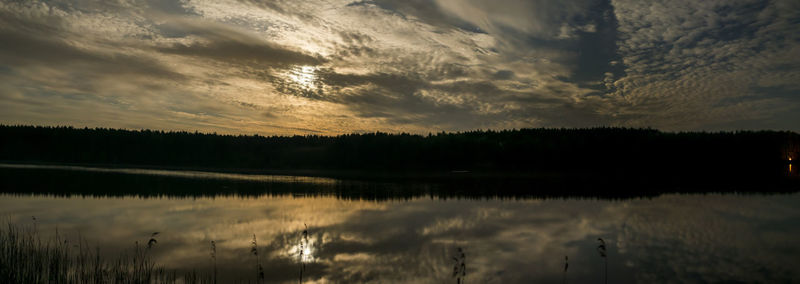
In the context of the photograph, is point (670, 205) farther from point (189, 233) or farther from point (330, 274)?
point (189, 233)

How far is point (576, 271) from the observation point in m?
15.5

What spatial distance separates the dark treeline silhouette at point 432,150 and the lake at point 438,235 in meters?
85.2

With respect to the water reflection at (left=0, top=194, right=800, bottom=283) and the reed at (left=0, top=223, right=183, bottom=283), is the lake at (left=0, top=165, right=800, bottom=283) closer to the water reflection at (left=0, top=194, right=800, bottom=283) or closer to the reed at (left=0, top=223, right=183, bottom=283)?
the water reflection at (left=0, top=194, right=800, bottom=283)

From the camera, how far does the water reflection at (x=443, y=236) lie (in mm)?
15266

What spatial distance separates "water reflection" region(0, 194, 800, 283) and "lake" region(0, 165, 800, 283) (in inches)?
3.2

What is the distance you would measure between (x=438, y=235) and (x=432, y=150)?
110 metres

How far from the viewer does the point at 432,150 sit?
132375 mm

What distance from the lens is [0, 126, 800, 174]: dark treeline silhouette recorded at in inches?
5113

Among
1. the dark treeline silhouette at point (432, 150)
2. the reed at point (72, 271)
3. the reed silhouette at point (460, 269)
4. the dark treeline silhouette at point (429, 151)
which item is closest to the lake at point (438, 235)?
the reed silhouette at point (460, 269)

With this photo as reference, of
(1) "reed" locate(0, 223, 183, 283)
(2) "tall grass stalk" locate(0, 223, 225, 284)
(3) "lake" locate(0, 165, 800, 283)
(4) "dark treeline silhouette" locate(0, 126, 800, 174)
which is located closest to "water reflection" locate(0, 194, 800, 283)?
(3) "lake" locate(0, 165, 800, 283)

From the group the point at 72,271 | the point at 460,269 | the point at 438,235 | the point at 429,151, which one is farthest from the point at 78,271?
the point at 429,151

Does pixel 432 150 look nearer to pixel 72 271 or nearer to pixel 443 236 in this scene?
pixel 443 236

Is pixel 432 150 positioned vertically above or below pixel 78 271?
above

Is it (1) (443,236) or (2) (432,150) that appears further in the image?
(2) (432,150)
